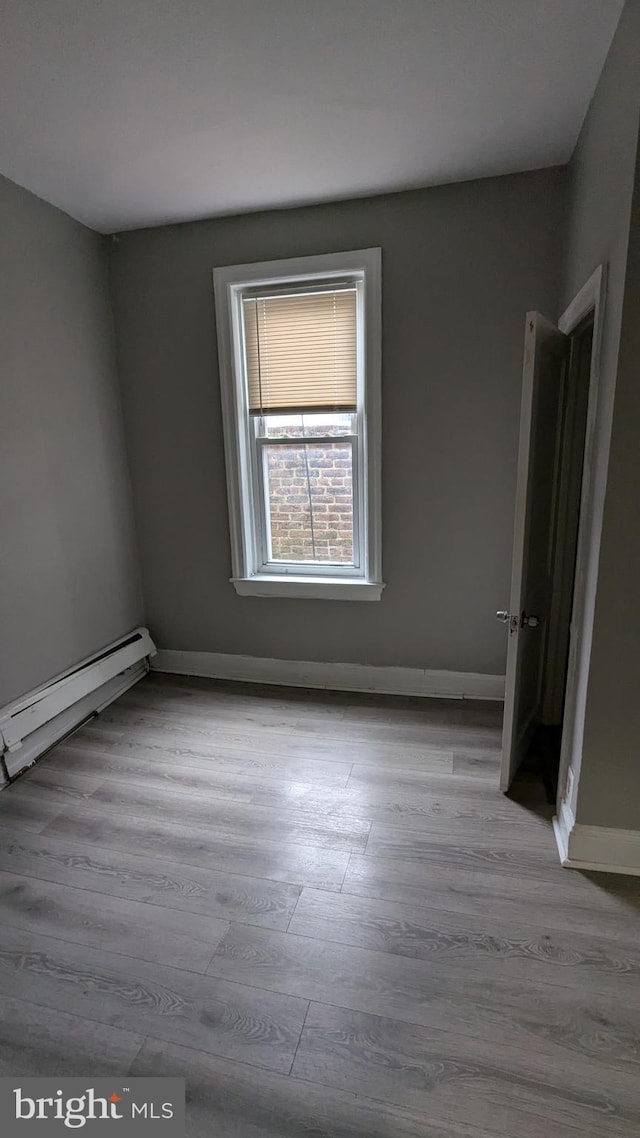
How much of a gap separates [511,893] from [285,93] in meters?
2.85

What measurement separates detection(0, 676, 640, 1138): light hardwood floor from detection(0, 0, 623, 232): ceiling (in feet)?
8.73

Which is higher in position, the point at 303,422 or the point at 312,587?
the point at 303,422

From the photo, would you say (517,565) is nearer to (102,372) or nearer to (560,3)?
(560,3)

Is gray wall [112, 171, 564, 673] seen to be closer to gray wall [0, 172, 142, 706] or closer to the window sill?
the window sill

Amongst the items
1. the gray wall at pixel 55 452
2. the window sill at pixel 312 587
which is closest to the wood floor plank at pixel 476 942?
the window sill at pixel 312 587

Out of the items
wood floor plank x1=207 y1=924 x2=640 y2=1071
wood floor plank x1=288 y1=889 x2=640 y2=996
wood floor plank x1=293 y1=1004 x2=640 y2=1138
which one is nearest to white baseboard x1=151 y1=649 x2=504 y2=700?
wood floor plank x1=288 y1=889 x2=640 y2=996

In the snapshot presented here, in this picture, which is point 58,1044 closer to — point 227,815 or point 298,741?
point 227,815

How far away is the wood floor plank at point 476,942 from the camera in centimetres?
154

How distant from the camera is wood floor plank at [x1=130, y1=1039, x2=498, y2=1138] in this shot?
120 centimetres

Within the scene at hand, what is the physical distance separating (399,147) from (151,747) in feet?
9.67

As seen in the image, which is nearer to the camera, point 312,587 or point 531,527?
point 531,527

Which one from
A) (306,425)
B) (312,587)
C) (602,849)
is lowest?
(602,849)

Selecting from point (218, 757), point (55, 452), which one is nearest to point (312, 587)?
point (218, 757)

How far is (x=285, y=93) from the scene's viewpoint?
192 centimetres
